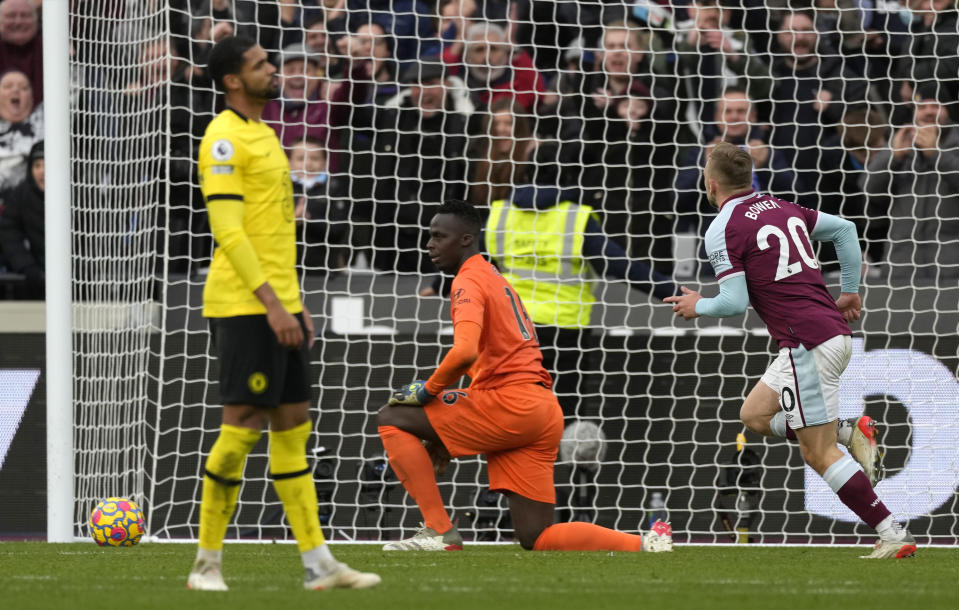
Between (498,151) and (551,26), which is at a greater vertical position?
(551,26)

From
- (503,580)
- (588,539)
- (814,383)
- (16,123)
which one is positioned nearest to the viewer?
(503,580)

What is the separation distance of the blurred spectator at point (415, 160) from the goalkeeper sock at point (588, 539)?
2.96 metres

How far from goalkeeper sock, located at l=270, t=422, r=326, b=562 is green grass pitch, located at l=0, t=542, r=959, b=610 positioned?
0.24 m

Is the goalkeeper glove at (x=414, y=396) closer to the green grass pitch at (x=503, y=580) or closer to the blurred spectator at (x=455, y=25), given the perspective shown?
the green grass pitch at (x=503, y=580)

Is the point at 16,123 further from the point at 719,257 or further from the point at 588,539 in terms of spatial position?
the point at 719,257

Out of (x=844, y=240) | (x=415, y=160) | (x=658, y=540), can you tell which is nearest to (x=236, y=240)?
(x=658, y=540)

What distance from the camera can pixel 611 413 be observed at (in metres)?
8.70

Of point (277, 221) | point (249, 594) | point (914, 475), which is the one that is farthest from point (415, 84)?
point (249, 594)

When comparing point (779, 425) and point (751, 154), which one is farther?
point (751, 154)

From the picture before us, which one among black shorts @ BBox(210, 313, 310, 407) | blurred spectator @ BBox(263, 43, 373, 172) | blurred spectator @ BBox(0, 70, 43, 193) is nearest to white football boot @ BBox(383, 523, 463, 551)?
black shorts @ BBox(210, 313, 310, 407)

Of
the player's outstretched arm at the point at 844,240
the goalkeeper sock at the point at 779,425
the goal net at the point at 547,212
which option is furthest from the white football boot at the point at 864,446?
the goal net at the point at 547,212

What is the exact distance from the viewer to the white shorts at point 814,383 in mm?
6242

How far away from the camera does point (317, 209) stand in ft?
30.4

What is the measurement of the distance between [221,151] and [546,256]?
12.9ft
